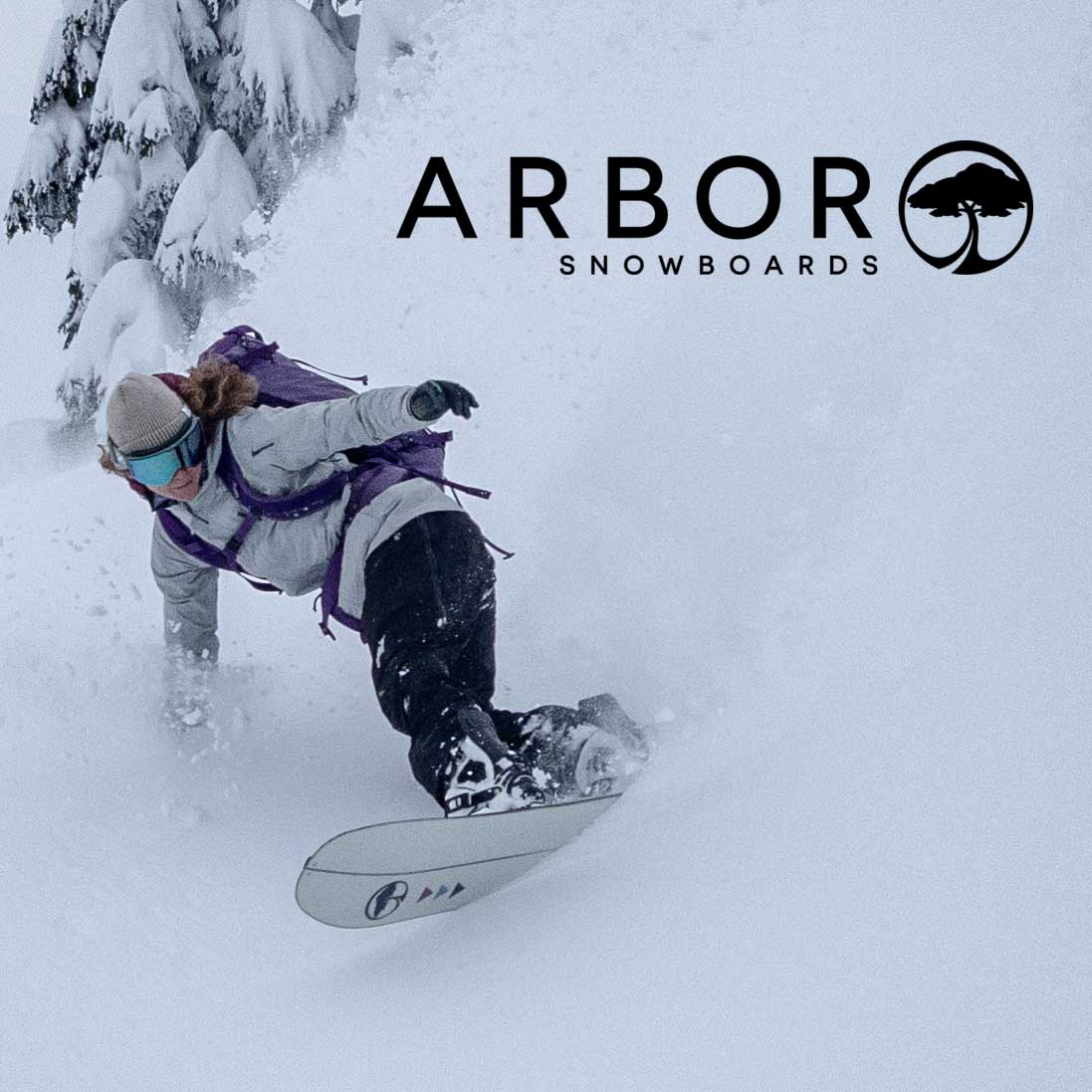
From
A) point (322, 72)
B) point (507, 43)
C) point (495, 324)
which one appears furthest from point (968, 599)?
point (322, 72)

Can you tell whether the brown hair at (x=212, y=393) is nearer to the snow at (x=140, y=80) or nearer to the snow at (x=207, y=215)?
the snow at (x=207, y=215)

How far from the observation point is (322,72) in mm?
8383

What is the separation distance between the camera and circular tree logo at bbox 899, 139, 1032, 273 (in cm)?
436

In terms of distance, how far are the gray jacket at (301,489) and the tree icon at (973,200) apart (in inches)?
101

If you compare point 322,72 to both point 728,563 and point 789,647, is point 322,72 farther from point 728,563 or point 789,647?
point 789,647

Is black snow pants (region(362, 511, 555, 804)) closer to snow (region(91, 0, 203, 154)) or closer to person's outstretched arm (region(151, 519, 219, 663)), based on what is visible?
person's outstretched arm (region(151, 519, 219, 663))

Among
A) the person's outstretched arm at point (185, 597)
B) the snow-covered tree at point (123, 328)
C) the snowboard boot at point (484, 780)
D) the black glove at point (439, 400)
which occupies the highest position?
the snow-covered tree at point (123, 328)

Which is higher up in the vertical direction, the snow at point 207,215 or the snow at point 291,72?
the snow at point 291,72

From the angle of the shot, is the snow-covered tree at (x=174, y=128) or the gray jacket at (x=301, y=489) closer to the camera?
the gray jacket at (x=301, y=489)

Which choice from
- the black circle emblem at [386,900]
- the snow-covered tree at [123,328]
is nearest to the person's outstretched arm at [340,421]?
the black circle emblem at [386,900]

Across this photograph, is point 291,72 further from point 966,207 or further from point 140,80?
point 966,207

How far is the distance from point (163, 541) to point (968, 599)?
2106mm

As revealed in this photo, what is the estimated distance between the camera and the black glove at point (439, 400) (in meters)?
2.58

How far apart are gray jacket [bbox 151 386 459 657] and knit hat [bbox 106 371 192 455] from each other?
167mm
